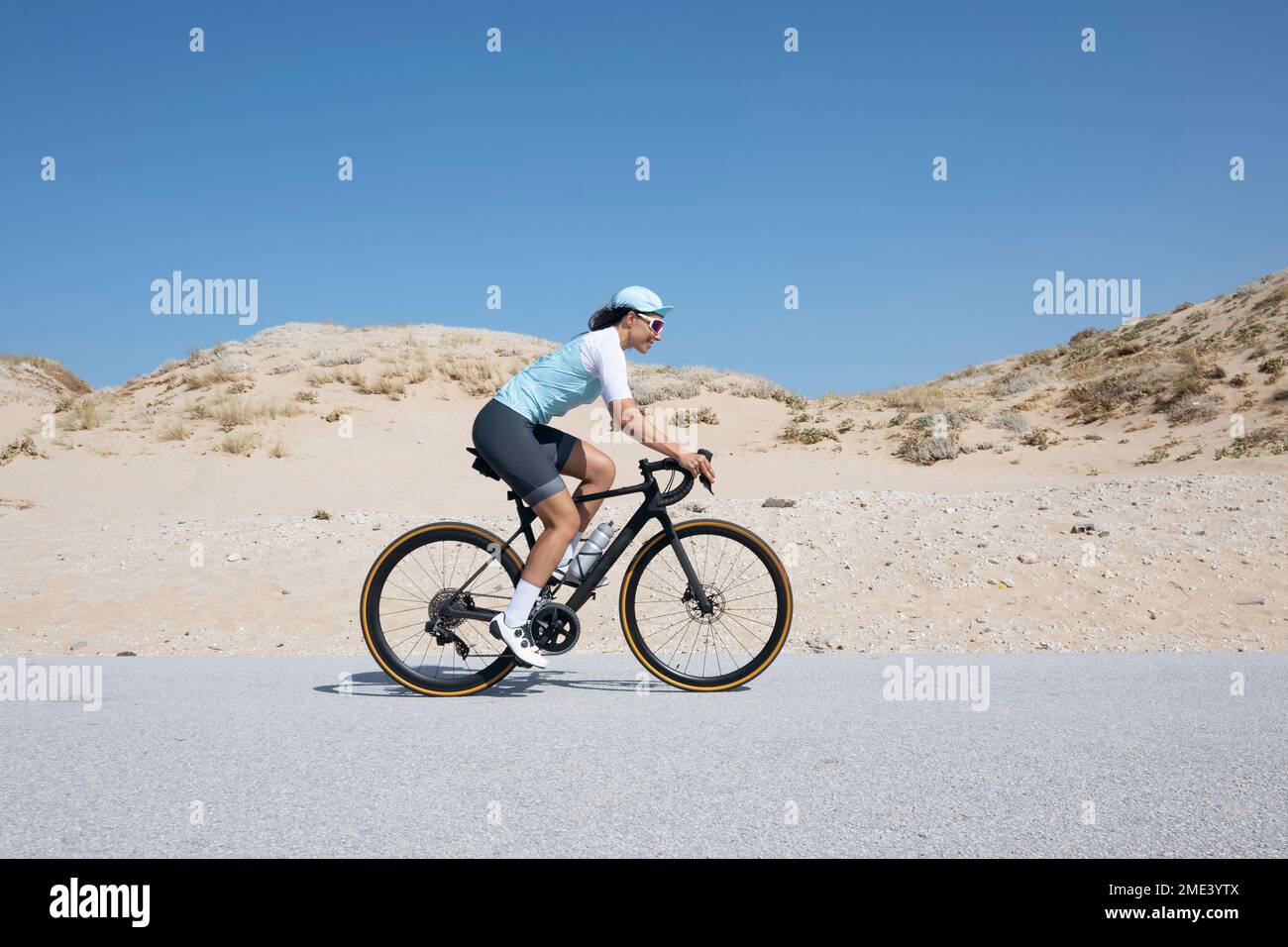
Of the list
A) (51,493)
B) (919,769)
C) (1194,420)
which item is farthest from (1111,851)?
(1194,420)

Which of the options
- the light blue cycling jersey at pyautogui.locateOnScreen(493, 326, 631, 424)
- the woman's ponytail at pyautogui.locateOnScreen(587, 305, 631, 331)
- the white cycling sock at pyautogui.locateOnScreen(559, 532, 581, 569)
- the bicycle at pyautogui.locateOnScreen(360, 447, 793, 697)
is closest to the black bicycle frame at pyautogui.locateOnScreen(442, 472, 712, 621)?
the bicycle at pyautogui.locateOnScreen(360, 447, 793, 697)

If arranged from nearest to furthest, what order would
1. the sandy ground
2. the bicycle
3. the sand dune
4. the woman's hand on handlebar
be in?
the woman's hand on handlebar → the bicycle → the sandy ground → the sand dune

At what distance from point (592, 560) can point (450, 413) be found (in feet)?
72.1

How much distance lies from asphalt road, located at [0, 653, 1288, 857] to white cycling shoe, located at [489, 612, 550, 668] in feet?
0.94

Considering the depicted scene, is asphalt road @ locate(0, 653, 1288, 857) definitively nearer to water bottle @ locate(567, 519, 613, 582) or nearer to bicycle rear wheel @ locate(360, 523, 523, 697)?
bicycle rear wheel @ locate(360, 523, 523, 697)

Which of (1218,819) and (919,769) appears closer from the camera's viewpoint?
(1218,819)

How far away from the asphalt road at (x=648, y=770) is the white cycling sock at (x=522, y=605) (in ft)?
1.59

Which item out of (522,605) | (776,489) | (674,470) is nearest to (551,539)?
(522,605)

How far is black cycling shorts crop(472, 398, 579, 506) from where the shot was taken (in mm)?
5375

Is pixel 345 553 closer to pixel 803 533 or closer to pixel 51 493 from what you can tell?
pixel 803 533

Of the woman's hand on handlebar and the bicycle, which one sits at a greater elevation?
the woman's hand on handlebar

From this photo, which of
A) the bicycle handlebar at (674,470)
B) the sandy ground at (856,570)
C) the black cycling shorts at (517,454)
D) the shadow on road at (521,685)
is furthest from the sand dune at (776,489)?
the black cycling shorts at (517,454)

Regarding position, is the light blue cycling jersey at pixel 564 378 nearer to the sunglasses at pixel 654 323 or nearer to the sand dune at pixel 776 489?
the sunglasses at pixel 654 323

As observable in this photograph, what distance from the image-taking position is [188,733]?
4867mm
